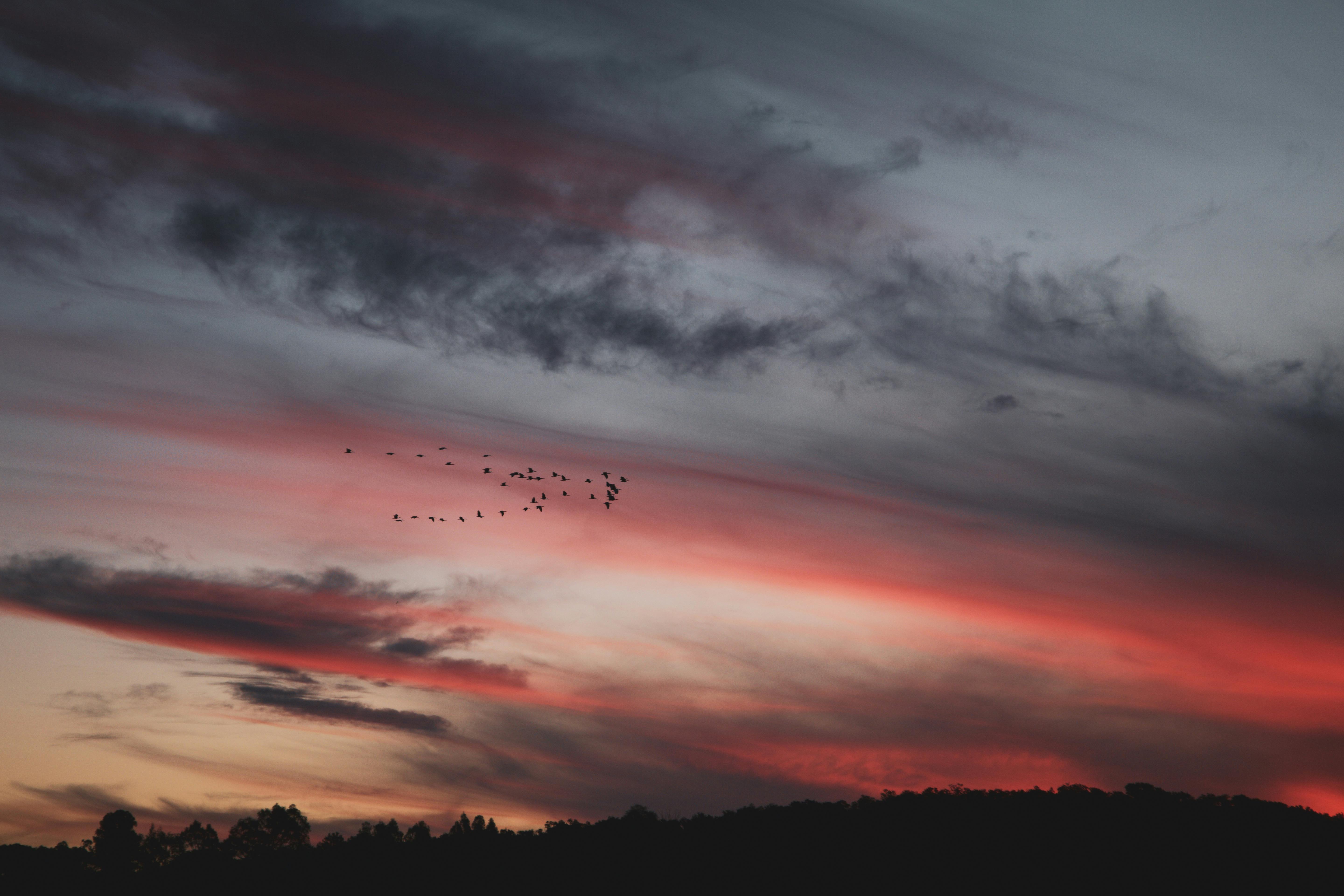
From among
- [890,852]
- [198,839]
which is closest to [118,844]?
[198,839]

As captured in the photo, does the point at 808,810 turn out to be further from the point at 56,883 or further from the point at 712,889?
the point at 56,883

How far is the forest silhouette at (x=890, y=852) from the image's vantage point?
180ft

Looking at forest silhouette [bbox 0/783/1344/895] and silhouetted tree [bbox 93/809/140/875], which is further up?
forest silhouette [bbox 0/783/1344/895]

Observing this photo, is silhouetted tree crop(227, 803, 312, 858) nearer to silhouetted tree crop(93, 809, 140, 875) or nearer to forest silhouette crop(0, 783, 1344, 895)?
silhouetted tree crop(93, 809, 140, 875)

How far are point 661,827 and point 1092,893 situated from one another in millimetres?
36588

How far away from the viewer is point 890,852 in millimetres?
62219

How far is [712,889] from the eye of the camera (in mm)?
62469

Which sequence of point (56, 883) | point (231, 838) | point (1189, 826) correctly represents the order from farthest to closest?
point (231, 838) < point (56, 883) < point (1189, 826)

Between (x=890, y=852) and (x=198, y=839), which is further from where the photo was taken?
(x=198, y=839)

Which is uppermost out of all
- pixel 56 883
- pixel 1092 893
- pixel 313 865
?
pixel 1092 893

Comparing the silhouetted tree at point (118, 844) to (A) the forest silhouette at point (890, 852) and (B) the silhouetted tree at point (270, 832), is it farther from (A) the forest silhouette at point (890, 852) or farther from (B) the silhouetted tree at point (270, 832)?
Answer: (A) the forest silhouette at point (890, 852)

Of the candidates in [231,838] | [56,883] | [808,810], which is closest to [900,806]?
[808,810]

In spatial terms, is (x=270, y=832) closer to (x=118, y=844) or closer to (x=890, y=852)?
(x=118, y=844)

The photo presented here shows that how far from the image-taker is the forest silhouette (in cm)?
5494
